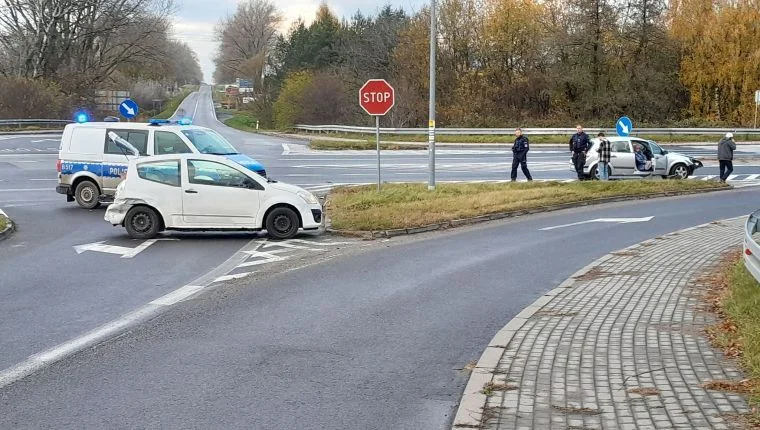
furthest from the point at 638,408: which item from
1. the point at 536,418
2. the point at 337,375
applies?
the point at 337,375

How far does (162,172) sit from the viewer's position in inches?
603

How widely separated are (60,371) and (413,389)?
2.83 metres

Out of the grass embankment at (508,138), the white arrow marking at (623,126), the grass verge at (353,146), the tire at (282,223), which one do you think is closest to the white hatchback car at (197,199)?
the tire at (282,223)

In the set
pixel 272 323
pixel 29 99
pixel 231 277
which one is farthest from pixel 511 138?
pixel 272 323

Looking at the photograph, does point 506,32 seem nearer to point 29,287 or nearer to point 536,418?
point 29,287

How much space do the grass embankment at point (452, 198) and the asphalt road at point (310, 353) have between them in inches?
150

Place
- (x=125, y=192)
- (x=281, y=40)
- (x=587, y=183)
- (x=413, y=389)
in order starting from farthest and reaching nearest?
(x=281, y=40), (x=587, y=183), (x=125, y=192), (x=413, y=389)

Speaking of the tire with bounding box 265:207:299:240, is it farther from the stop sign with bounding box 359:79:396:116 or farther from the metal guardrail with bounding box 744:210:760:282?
the metal guardrail with bounding box 744:210:760:282

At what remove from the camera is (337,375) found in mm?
6832

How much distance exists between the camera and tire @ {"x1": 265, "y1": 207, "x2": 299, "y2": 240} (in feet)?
50.8

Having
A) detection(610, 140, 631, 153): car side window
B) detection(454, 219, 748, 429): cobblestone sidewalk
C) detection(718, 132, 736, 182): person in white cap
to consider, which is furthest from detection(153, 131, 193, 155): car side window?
detection(718, 132, 736, 182): person in white cap

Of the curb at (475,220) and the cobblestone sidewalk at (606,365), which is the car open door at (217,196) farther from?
the cobblestone sidewalk at (606,365)

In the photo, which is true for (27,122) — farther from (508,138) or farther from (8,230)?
(8,230)

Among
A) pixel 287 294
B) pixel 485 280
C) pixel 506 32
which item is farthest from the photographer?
pixel 506 32
